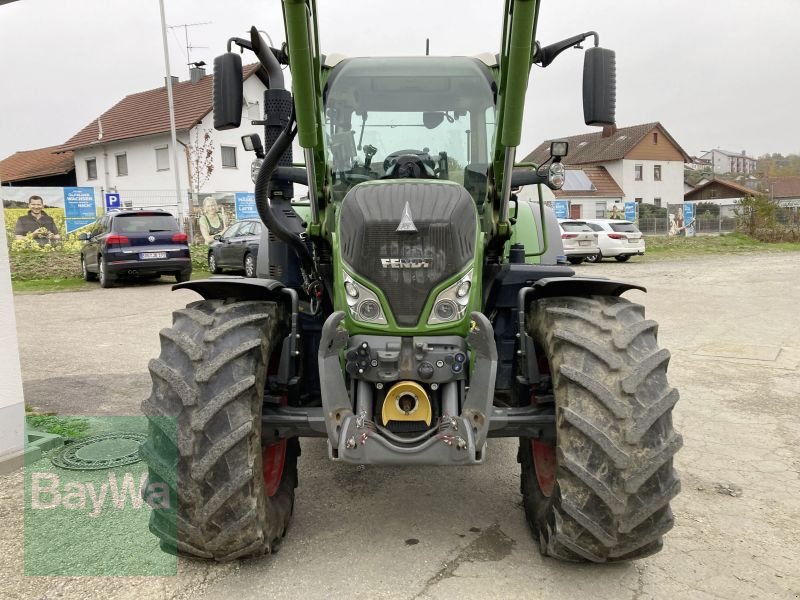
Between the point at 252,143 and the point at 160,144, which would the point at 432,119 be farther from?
the point at 160,144

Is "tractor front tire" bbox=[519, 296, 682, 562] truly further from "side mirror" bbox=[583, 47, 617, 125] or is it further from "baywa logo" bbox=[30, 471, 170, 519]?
"baywa logo" bbox=[30, 471, 170, 519]

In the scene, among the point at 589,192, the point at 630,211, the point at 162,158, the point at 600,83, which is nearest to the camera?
the point at 600,83

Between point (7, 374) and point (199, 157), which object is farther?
point (199, 157)

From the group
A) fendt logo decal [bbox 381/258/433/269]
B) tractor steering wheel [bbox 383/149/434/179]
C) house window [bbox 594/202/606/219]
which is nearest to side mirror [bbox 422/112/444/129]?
tractor steering wheel [bbox 383/149/434/179]

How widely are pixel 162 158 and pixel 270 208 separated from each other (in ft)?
105

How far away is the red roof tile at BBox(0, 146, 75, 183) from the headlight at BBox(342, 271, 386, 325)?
131 feet

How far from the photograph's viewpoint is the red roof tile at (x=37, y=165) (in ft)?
130

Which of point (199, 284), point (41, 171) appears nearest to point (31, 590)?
point (199, 284)

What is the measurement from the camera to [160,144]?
33656 mm

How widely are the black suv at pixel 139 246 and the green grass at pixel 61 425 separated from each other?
11.2 metres

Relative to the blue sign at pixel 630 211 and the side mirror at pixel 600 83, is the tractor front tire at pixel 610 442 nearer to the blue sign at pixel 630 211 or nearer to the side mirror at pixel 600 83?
the side mirror at pixel 600 83

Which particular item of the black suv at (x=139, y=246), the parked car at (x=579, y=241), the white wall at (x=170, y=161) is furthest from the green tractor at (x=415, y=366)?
the white wall at (x=170, y=161)

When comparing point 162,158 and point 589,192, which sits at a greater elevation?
point 162,158

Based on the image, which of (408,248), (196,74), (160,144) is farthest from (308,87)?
(196,74)
